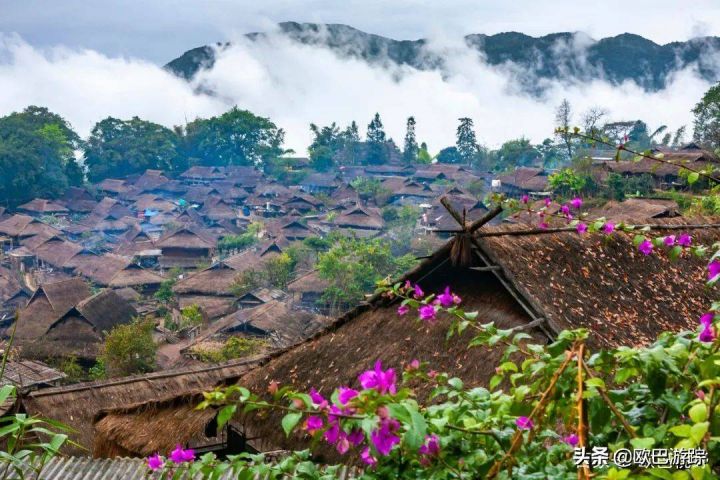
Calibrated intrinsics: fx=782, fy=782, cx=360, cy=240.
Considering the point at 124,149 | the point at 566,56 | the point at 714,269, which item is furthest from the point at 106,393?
the point at 566,56

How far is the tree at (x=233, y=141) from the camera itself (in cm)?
5750

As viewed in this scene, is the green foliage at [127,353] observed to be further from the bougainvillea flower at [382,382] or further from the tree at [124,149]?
the tree at [124,149]

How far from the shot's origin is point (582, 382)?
1415mm

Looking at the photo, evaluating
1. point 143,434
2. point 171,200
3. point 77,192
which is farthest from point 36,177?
point 143,434

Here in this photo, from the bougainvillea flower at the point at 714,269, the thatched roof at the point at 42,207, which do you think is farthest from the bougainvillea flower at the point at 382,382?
the thatched roof at the point at 42,207

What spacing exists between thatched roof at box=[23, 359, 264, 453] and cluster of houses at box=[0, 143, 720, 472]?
0.02 meters

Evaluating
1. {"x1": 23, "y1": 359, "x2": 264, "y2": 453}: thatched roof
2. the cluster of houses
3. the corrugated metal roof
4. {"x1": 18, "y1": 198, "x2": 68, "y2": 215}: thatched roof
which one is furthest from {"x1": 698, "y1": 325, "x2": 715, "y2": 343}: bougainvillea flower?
{"x1": 18, "y1": 198, "x2": 68, "y2": 215}: thatched roof

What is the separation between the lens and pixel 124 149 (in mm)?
52594

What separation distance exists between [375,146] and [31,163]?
2488 cm

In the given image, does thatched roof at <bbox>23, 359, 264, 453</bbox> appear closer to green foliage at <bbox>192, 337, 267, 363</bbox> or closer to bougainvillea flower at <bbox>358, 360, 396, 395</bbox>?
green foliage at <bbox>192, 337, 267, 363</bbox>

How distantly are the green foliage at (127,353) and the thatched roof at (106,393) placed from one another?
5.20m

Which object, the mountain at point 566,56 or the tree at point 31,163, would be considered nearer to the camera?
the tree at point 31,163

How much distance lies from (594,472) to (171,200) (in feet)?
154

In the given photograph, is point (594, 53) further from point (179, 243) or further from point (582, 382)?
point (582, 382)
